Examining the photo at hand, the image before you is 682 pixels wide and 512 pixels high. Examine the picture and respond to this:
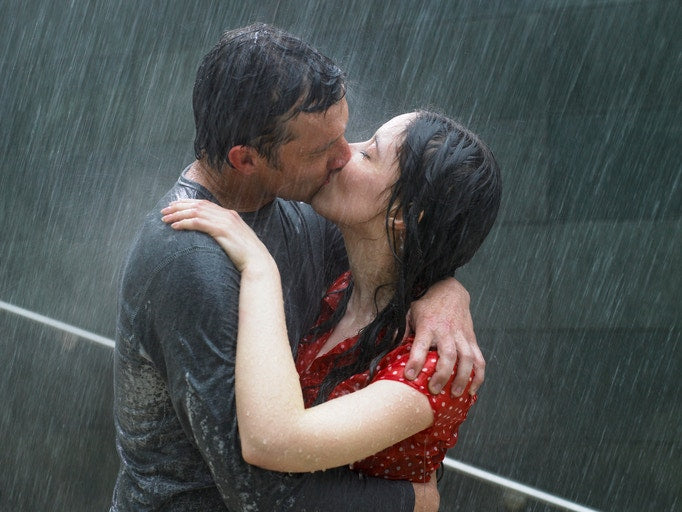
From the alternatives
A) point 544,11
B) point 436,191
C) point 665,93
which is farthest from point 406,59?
point 436,191

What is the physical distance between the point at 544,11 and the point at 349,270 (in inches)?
97.5

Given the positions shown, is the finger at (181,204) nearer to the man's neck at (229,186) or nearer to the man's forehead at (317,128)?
the man's neck at (229,186)

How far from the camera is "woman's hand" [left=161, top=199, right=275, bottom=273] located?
2074 mm

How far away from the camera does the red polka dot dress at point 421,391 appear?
2.13 m

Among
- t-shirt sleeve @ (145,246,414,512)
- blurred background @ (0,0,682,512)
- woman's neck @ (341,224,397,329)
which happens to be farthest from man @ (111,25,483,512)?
blurred background @ (0,0,682,512)

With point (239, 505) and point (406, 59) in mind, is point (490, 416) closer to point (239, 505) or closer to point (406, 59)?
point (406, 59)

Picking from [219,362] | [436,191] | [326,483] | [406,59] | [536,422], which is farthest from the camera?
[406,59]

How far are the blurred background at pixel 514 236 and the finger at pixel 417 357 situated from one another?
229 centimetres

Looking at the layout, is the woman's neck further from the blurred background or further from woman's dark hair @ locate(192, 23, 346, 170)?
the blurred background

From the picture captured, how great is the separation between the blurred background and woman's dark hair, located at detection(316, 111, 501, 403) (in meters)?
2.07

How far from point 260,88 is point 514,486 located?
9.29 feet

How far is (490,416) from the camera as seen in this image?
14.5ft

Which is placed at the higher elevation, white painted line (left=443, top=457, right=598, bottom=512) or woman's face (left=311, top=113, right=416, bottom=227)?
woman's face (left=311, top=113, right=416, bottom=227)

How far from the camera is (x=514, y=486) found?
14.3ft
